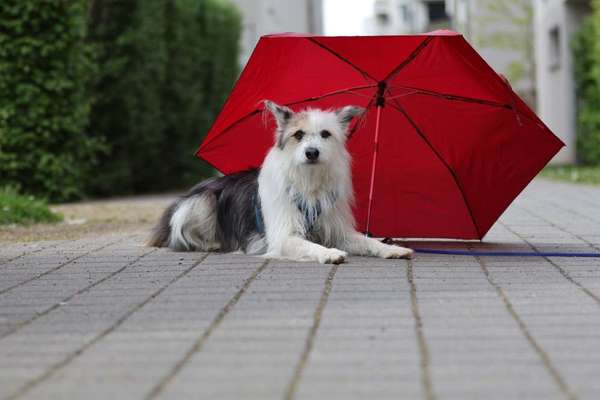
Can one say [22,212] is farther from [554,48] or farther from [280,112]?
[554,48]

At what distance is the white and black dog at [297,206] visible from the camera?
6871 mm

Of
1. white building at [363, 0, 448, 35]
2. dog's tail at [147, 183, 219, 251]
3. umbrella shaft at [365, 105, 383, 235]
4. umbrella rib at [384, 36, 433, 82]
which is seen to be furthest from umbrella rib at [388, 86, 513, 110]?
white building at [363, 0, 448, 35]

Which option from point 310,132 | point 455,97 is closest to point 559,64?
point 455,97

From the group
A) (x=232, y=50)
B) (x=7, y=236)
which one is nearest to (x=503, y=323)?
(x=7, y=236)

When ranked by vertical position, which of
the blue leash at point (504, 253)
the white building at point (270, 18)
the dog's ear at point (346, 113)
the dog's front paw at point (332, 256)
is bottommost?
the blue leash at point (504, 253)

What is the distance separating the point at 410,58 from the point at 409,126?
66 cm

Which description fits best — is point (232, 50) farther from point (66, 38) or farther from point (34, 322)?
point (34, 322)

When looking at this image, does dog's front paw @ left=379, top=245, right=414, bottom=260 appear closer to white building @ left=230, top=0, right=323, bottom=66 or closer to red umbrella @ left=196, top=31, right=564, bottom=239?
red umbrella @ left=196, top=31, right=564, bottom=239

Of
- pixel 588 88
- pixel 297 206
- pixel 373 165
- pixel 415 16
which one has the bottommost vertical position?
pixel 297 206

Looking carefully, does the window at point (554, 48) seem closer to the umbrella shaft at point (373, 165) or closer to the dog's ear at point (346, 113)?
the umbrella shaft at point (373, 165)

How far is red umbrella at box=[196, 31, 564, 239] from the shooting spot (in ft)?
23.1

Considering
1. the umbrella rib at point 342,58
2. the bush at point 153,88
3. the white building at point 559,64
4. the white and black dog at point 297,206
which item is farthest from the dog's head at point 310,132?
the white building at point 559,64

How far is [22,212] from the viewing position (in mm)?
10891

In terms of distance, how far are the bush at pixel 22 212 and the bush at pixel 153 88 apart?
15.3 feet
